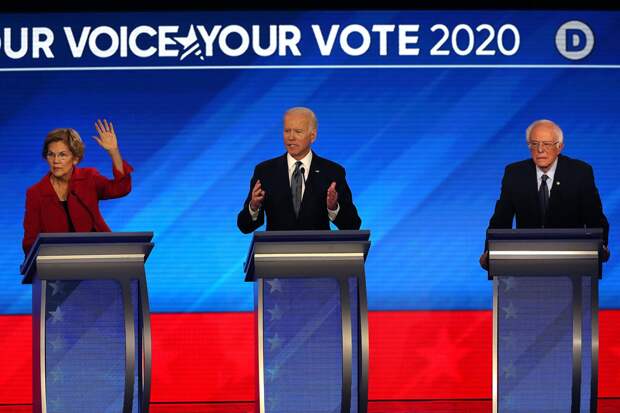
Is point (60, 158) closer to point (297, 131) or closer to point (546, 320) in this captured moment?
point (297, 131)

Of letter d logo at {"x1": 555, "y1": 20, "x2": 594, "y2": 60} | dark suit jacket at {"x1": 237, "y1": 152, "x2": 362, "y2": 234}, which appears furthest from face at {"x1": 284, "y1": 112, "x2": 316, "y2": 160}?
letter d logo at {"x1": 555, "y1": 20, "x2": 594, "y2": 60}

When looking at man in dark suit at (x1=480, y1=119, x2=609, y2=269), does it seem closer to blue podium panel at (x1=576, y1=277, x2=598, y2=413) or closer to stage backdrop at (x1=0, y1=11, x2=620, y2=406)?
blue podium panel at (x1=576, y1=277, x2=598, y2=413)

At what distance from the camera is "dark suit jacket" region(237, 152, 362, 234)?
5.90 meters

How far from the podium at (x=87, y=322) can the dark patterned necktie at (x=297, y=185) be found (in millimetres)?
933

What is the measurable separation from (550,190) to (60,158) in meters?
2.10

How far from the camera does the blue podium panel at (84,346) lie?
5.11m

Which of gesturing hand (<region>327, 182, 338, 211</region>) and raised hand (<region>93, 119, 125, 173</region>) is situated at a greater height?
raised hand (<region>93, 119, 125, 173</region>)

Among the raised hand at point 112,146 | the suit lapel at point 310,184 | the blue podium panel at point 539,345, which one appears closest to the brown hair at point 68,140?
the raised hand at point 112,146

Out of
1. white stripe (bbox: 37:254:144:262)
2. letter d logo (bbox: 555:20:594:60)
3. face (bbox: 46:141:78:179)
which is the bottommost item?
white stripe (bbox: 37:254:144:262)

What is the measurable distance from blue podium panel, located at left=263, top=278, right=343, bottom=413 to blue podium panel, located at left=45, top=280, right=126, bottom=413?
57cm

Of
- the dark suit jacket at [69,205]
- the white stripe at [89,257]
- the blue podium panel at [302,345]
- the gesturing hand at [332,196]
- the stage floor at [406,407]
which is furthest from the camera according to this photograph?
the stage floor at [406,407]

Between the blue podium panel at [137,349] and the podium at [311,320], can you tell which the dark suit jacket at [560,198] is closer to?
the podium at [311,320]

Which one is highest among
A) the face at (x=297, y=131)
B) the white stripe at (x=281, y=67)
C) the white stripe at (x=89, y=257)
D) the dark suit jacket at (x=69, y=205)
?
the white stripe at (x=281, y=67)

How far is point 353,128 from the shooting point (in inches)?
283
